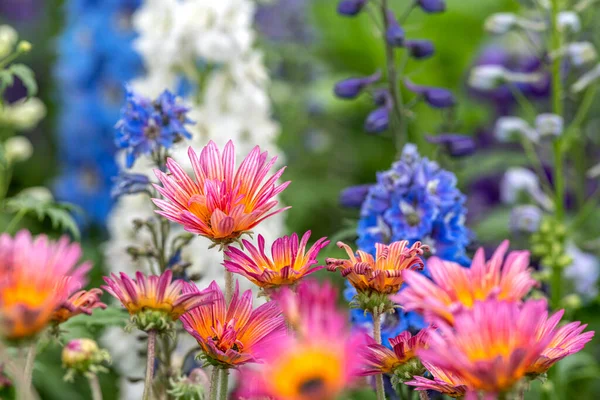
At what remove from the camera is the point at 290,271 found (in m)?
0.76

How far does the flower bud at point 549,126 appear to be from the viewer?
1657 mm

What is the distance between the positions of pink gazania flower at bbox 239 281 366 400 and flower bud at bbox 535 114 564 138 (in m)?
1.24

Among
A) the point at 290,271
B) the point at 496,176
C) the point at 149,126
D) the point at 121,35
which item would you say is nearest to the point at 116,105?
the point at 121,35

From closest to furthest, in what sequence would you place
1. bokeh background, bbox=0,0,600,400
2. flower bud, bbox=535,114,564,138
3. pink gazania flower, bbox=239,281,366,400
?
pink gazania flower, bbox=239,281,366,400 → flower bud, bbox=535,114,564,138 → bokeh background, bbox=0,0,600,400

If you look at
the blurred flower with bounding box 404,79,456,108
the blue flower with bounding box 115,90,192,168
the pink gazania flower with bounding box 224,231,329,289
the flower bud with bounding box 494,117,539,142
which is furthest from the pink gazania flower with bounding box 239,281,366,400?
the flower bud with bounding box 494,117,539,142

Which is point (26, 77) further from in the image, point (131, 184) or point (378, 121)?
point (378, 121)

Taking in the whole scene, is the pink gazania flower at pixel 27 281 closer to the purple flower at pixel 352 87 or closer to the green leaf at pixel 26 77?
the green leaf at pixel 26 77

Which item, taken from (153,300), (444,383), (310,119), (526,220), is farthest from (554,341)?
(310,119)

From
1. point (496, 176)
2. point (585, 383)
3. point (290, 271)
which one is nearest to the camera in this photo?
point (290, 271)

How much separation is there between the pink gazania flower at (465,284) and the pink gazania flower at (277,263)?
133mm

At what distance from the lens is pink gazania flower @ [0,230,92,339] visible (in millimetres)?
543

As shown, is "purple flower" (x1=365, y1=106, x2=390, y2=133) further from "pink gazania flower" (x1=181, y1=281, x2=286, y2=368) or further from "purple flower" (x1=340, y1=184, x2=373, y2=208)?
"pink gazania flower" (x1=181, y1=281, x2=286, y2=368)

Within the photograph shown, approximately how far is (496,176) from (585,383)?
1014 millimetres

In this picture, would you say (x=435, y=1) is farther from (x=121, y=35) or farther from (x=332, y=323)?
(x=121, y=35)
